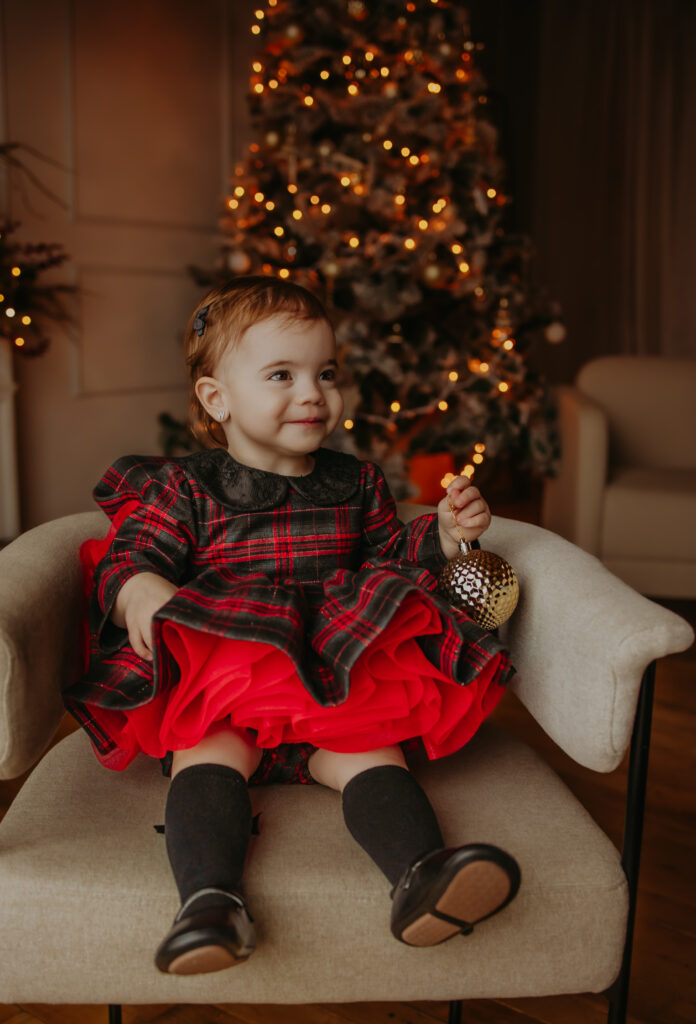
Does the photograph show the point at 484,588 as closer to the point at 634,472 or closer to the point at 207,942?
the point at 207,942

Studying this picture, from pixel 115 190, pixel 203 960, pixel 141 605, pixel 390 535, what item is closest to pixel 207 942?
pixel 203 960

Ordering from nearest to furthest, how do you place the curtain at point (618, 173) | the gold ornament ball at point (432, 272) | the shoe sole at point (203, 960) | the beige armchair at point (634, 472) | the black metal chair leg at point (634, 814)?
the shoe sole at point (203, 960) < the black metal chair leg at point (634, 814) < the beige armchair at point (634, 472) < the gold ornament ball at point (432, 272) < the curtain at point (618, 173)

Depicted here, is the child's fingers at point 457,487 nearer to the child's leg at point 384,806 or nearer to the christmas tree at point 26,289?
the child's leg at point 384,806

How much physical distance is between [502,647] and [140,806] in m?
0.41

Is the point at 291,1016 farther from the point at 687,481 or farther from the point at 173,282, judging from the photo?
the point at 173,282

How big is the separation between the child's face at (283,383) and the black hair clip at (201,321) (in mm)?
61

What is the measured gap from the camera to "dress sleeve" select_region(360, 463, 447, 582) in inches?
46.6

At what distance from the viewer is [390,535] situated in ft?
4.11

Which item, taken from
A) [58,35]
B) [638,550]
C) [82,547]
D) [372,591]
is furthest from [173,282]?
[372,591]

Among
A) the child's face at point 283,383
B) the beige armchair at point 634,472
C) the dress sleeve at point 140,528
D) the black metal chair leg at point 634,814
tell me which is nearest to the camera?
the black metal chair leg at point 634,814

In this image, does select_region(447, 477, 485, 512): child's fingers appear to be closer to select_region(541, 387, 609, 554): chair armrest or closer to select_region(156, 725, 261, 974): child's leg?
select_region(156, 725, 261, 974): child's leg

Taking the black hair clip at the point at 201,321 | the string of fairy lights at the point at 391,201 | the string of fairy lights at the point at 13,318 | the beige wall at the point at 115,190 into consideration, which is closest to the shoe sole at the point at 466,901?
the black hair clip at the point at 201,321

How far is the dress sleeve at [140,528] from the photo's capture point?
102cm

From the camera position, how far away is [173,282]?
378 cm
